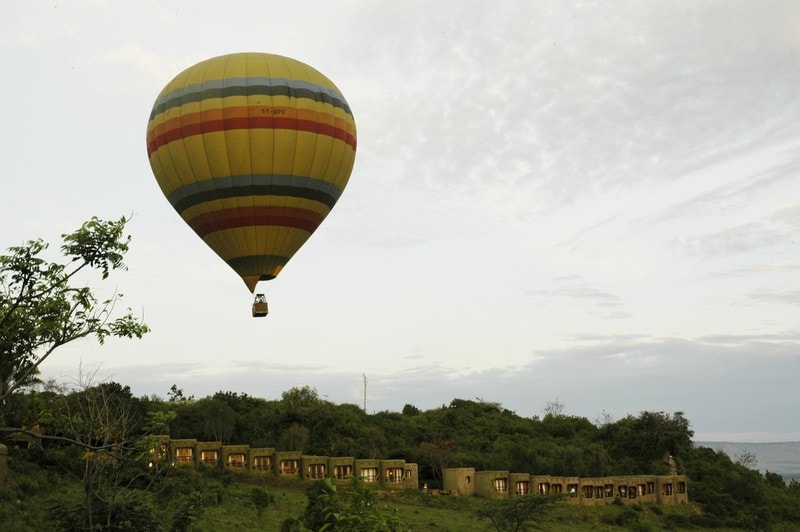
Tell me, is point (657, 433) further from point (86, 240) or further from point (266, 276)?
point (86, 240)

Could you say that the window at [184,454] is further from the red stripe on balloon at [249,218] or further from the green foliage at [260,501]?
the red stripe on balloon at [249,218]

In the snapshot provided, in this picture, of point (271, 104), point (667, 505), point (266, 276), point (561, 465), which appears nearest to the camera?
point (271, 104)

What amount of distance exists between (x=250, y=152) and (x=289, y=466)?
39323 mm

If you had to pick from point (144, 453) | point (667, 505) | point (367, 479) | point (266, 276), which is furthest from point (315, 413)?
point (144, 453)

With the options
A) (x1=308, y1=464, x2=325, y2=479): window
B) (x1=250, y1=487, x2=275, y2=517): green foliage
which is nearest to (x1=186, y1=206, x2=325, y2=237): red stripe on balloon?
(x1=250, y1=487, x2=275, y2=517): green foliage

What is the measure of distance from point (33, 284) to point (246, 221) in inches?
638

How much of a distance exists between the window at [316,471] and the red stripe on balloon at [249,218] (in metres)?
35.7

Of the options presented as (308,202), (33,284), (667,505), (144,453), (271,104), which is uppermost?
(271,104)

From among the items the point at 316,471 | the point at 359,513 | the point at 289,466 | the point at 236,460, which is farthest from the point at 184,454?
the point at 359,513

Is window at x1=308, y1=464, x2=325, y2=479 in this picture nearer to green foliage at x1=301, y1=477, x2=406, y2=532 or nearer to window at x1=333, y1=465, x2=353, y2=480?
window at x1=333, y1=465, x2=353, y2=480

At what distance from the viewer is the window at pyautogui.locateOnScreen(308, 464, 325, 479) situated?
6481 cm

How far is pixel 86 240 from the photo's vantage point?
53.5 feet

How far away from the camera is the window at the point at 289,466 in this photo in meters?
64.5

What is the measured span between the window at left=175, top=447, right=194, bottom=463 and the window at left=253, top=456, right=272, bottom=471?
5137 millimetres
